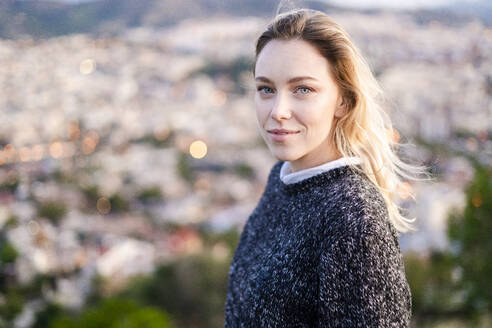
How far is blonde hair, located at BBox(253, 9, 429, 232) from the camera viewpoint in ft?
2.23

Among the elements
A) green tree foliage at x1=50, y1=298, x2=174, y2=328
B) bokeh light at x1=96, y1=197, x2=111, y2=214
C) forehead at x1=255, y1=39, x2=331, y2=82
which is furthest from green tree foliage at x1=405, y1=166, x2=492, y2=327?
bokeh light at x1=96, y1=197, x2=111, y2=214

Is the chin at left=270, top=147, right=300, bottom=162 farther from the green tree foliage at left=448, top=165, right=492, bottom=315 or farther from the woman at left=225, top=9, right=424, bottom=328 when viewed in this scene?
the green tree foliage at left=448, top=165, right=492, bottom=315

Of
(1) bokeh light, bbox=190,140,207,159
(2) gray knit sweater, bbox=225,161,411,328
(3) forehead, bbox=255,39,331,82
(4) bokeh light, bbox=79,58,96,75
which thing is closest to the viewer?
(2) gray knit sweater, bbox=225,161,411,328

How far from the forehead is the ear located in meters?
0.05

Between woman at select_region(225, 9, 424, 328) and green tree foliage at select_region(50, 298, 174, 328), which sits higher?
woman at select_region(225, 9, 424, 328)

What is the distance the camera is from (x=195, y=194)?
1677 centimetres

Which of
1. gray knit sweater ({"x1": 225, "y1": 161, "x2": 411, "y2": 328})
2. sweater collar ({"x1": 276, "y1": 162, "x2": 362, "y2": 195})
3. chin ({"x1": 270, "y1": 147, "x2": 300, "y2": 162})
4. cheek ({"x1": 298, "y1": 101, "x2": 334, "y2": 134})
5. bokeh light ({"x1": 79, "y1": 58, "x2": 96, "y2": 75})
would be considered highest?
bokeh light ({"x1": 79, "y1": 58, "x2": 96, "y2": 75})

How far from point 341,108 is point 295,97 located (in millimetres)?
92

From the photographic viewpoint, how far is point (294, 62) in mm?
668

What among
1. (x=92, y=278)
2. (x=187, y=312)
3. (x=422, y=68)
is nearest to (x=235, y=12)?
(x=422, y=68)

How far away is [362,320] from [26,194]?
47.4 ft

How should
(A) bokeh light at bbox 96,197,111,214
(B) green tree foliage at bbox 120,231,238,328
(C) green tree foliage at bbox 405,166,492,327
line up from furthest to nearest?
(A) bokeh light at bbox 96,197,111,214 < (B) green tree foliage at bbox 120,231,238,328 < (C) green tree foliage at bbox 405,166,492,327

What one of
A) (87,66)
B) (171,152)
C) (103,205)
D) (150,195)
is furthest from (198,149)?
(87,66)

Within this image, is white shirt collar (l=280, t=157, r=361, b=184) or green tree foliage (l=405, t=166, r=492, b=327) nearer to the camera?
white shirt collar (l=280, t=157, r=361, b=184)
